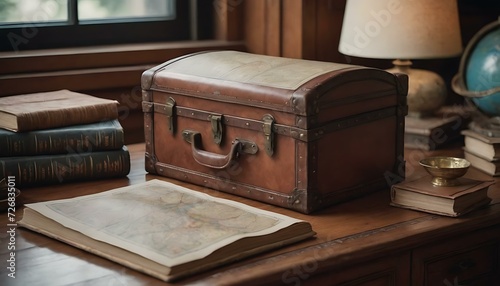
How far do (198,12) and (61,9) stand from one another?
440 mm

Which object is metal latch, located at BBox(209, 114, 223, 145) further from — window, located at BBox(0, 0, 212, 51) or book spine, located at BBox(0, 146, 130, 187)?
window, located at BBox(0, 0, 212, 51)

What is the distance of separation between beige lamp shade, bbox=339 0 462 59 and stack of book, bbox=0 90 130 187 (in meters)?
0.73

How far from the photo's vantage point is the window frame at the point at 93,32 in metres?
2.29

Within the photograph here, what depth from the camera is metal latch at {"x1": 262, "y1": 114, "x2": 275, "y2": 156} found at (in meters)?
1.72

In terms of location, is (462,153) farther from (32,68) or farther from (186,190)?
(32,68)

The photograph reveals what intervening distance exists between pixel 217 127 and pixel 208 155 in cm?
7

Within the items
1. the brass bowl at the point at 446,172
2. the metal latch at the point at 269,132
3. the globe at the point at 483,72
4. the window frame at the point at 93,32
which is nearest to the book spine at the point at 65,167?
the metal latch at the point at 269,132

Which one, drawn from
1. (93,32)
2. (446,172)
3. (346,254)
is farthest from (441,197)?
(93,32)

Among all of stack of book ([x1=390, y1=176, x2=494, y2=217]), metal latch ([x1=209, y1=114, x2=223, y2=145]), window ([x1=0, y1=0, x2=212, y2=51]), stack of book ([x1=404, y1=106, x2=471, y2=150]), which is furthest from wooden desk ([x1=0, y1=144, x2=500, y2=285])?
window ([x1=0, y1=0, x2=212, y2=51])

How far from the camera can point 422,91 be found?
2.33m

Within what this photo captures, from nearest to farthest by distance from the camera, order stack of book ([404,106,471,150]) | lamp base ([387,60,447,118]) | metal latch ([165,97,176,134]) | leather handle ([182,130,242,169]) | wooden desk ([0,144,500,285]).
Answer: wooden desk ([0,144,500,285])
leather handle ([182,130,242,169])
metal latch ([165,97,176,134])
stack of book ([404,106,471,150])
lamp base ([387,60,447,118])

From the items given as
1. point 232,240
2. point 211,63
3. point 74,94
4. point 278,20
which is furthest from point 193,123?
point 278,20

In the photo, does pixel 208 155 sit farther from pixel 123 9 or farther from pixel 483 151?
pixel 123 9

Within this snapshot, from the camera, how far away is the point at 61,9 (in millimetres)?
2361
